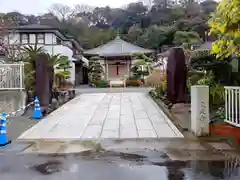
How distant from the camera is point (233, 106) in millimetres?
7047

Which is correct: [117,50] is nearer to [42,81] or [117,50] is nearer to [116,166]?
[42,81]

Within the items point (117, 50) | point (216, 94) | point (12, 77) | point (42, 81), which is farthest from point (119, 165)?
point (117, 50)

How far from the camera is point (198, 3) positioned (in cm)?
5122

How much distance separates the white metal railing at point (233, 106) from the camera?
22.5 feet

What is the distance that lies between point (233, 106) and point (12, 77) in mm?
8512

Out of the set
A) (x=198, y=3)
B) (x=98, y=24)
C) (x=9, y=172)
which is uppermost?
(x=198, y=3)

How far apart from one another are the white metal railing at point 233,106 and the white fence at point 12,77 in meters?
7.88

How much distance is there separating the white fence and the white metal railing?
7.88 meters

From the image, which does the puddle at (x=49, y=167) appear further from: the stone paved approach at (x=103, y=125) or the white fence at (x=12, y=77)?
the white fence at (x=12, y=77)

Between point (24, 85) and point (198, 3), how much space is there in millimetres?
45470

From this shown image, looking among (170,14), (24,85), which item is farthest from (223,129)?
(170,14)

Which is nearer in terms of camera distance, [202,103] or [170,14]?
[202,103]

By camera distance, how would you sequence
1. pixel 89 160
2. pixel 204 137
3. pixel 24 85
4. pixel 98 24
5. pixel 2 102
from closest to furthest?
pixel 89 160 < pixel 204 137 < pixel 2 102 < pixel 24 85 < pixel 98 24

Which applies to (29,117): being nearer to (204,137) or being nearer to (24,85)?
(24,85)
